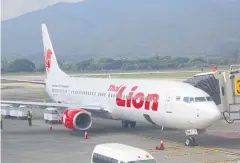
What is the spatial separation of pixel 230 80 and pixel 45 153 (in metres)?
10.9

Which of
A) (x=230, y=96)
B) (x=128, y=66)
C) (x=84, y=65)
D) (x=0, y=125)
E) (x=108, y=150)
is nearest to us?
(x=108, y=150)

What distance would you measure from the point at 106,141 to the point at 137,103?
3.02 metres

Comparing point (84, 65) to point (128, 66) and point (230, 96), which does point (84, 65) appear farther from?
point (230, 96)

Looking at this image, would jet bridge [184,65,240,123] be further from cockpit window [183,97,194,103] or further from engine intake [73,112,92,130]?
engine intake [73,112,92,130]

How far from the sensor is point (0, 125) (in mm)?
36250

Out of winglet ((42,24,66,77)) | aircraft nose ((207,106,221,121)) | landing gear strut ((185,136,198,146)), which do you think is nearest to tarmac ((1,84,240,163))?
landing gear strut ((185,136,198,146))

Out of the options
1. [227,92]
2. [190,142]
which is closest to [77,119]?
[190,142]

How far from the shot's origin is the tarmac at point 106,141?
2378 cm

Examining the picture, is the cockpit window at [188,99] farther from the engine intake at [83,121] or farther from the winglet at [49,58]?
the winglet at [49,58]

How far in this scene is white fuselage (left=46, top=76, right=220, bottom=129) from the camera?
84.4 feet

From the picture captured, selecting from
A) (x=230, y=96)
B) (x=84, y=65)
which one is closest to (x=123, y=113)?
(x=230, y=96)

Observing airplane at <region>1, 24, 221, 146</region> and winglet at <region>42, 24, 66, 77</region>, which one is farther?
winglet at <region>42, 24, 66, 77</region>

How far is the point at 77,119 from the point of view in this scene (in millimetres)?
31406

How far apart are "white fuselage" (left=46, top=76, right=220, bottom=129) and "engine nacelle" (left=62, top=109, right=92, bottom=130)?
1.84 m
